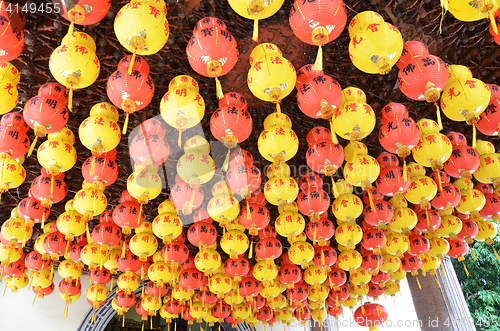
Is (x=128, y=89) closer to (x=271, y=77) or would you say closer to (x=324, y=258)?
(x=271, y=77)

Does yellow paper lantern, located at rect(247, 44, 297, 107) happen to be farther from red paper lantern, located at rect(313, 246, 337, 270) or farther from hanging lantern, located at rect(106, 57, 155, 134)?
red paper lantern, located at rect(313, 246, 337, 270)

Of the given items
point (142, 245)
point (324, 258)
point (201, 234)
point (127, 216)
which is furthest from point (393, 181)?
point (142, 245)

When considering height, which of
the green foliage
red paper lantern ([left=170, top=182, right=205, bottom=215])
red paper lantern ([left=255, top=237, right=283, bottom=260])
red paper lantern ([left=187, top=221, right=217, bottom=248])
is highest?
red paper lantern ([left=170, top=182, right=205, bottom=215])

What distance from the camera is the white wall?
21.8 ft

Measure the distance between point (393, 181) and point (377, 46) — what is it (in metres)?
2.00

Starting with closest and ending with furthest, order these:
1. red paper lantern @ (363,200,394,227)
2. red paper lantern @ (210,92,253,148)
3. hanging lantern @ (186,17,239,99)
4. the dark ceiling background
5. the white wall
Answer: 1. hanging lantern @ (186,17,239,99)
2. red paper lantern @ (210,92,253,148)
3. the dark ceiling background
4. red paper lantern @ (363,200,394,227)
5. the white wall

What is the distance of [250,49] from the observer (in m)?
3.46

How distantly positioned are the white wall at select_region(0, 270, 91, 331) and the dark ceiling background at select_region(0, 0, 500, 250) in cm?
481

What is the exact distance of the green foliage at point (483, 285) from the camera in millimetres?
9703

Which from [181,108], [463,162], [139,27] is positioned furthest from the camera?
[463,162]

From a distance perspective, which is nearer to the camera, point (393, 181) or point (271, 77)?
point (271, 77)

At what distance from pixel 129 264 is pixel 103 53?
345cm

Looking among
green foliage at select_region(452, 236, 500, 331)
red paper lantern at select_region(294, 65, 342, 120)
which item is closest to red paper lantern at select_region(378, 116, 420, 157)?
red paper lantern at select_region(294, 65, 342, 120)

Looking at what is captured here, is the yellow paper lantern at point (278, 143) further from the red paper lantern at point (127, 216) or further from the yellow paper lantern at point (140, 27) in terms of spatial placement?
the red paper lantern at point (127, 216)
